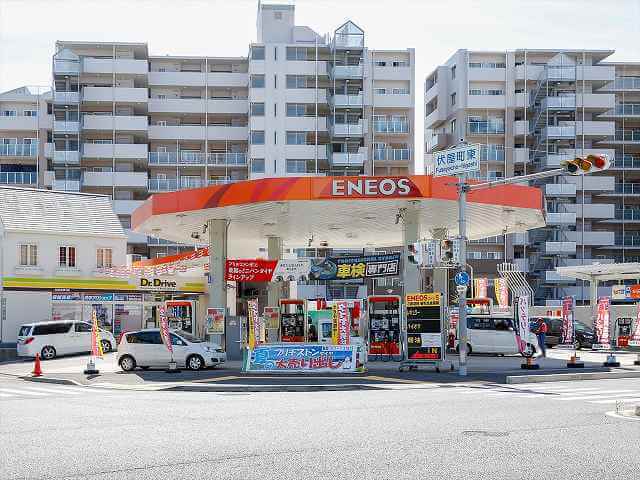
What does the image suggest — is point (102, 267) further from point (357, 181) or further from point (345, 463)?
point (345, 463)

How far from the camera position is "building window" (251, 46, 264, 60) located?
7588cm

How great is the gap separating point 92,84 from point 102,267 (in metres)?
32.9

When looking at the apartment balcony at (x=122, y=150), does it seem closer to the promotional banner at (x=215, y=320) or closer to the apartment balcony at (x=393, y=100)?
the apartment balcony at (x=393, y=100)

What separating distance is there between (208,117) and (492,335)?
46975mm

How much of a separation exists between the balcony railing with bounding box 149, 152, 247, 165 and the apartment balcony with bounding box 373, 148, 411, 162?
38.2 ft

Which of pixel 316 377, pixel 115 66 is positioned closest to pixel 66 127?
pixel 115 66

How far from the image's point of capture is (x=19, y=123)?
3031 inches

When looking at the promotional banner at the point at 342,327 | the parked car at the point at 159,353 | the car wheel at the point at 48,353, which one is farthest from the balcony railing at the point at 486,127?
the parked car at the point at 159,353

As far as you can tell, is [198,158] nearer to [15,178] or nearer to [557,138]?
[15,178]

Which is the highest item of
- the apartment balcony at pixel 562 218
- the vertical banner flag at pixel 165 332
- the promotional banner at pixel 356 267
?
the apartment balcony at pixel 562 218

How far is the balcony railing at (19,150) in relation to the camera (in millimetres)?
75938

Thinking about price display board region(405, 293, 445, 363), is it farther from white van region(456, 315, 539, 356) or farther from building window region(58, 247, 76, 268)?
building window region(58, 247, 76, 268)

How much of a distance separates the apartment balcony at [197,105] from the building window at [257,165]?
4.65 metres

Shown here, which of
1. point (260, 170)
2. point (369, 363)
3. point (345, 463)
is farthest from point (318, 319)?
point (260, 170)
